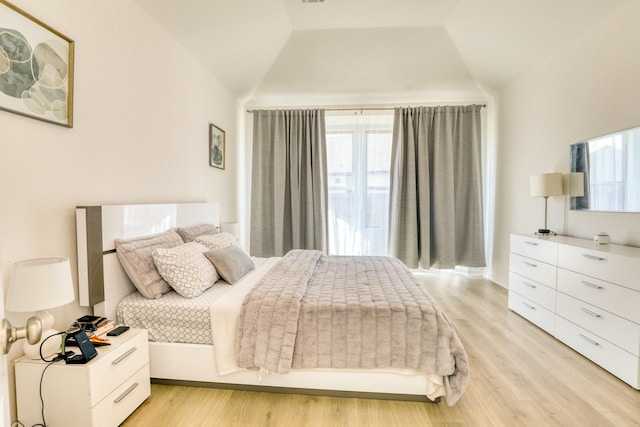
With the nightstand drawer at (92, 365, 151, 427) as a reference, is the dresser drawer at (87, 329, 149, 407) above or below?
above

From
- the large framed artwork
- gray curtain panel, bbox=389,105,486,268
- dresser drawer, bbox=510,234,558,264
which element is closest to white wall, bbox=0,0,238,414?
the large framed artwork

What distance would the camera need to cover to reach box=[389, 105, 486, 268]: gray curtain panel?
441 cm

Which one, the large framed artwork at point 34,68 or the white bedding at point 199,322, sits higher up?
the large framed artwork at point 34,68

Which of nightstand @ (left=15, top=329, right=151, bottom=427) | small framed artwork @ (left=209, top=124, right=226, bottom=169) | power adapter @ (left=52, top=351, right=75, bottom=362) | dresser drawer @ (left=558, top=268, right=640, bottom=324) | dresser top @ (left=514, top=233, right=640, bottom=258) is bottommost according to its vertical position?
nightstand @ (left=15, top=329, right=151, bottom=427)

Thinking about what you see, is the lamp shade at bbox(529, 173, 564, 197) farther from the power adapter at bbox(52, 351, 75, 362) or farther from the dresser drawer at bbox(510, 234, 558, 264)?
the power adapter at bbox(52, 351, 75, 362)

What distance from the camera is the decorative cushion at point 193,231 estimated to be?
2665 millimetres

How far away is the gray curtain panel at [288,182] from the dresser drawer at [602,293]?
279 cm

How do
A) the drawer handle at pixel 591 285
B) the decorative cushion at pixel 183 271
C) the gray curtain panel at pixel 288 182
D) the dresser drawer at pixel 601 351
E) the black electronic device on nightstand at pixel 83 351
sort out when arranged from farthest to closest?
the gray curtain panel at pixel 288 182
the drawer handle at pixel 591 285
the decorative cushion at pixel 183 271
the dresser drawer at pixel 601 351
the black electronic device on nightstand at pixel 83 351

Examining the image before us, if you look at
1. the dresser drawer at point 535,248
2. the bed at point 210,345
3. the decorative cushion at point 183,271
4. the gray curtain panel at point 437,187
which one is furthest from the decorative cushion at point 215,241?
the dresser drawer at point 535,248

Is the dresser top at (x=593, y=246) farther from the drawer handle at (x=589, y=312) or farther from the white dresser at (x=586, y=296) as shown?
the drawer handle at (x=589, y=312)

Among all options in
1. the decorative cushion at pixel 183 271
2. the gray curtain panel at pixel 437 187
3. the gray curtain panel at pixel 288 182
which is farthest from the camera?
the gray curtain panel at pixel 288 182

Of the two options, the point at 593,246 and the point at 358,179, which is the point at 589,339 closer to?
the point at 593,246

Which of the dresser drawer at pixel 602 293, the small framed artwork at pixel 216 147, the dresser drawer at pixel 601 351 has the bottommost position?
the dresser drawer at pixel 601 351

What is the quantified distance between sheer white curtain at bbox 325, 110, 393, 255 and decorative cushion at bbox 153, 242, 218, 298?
268 centimetres
